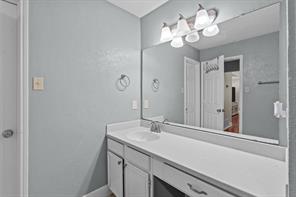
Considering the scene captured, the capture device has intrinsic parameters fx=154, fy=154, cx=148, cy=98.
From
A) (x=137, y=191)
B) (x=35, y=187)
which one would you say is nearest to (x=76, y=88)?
(x=35, y=187)

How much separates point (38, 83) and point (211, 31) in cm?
167

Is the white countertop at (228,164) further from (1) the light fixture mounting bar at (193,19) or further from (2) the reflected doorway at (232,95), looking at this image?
(1) the light fixture mounting bar at (193,19)

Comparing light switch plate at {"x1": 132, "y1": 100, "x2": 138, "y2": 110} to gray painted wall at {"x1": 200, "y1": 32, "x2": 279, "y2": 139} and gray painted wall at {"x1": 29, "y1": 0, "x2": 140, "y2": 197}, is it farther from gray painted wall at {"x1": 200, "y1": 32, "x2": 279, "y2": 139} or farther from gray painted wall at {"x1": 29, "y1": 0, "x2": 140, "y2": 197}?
Answer: gray painted wall at {"x1": 200, "y1": 32, "x2": 279, "y2": 139}

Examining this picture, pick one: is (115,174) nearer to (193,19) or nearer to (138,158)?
(138,158)

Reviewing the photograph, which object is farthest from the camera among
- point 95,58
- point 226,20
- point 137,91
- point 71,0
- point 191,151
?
point 137,91

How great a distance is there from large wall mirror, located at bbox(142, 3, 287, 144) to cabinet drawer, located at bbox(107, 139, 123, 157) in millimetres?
670

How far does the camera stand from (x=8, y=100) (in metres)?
1.28

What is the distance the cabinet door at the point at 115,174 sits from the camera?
5.24ft

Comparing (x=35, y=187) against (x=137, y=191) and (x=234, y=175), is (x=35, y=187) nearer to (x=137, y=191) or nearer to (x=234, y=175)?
(x=137, y=191)

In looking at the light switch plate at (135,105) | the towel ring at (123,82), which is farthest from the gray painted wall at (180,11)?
the light switch plate at (135,105)

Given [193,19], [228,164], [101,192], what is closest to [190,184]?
[228,164]

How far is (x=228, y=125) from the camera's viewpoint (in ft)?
4.60

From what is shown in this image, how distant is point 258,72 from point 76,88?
1680mm

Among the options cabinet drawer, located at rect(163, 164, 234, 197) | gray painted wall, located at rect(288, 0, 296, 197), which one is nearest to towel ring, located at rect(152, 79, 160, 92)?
cabinet drawer, located at rect(163, 164, 234, 197)
